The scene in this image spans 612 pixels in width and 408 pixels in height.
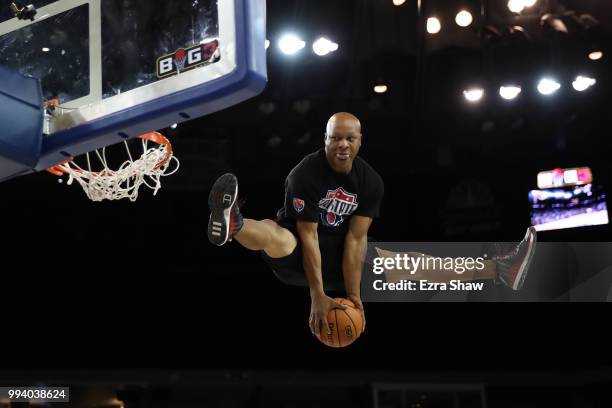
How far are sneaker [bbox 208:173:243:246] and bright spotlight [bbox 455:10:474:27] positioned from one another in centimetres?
439

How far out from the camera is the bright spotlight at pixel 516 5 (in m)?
7.34

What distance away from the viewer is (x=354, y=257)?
168 inches

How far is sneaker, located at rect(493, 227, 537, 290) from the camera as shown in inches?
334

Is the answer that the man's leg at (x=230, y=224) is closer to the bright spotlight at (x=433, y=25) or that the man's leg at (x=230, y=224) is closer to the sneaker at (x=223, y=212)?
the sneaker at (x=223, y=212)

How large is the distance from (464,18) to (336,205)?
393cm

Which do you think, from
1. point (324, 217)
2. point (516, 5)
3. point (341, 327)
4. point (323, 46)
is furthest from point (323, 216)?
point (516, 5)

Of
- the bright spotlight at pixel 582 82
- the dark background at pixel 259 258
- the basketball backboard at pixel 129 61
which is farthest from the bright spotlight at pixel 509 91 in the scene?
the basketball backboard at pixel 129 61

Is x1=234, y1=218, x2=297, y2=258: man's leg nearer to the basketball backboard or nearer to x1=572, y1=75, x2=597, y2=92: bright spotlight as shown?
the basketball backboard

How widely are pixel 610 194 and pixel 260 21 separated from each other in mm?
7266

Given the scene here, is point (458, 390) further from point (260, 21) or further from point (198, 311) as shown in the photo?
point (260, 21)

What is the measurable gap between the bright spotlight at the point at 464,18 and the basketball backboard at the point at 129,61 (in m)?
4.89

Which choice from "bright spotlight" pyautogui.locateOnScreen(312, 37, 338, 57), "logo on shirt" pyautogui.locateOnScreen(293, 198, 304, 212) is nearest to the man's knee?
"logo on shirt" pyautogui.locateOnScreen(293, 198, 304, 212)

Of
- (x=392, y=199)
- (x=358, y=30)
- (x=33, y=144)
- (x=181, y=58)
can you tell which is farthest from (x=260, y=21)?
(x=392, y=199)

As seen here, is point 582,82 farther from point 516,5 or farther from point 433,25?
point 433,25
